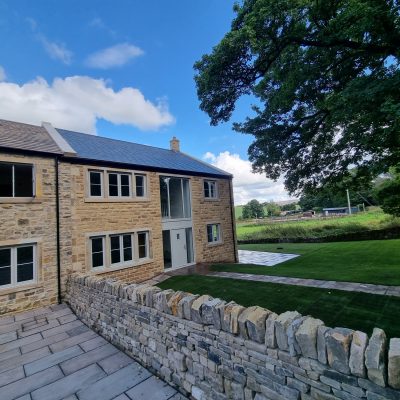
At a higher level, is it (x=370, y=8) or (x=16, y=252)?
(x=370, y=8)

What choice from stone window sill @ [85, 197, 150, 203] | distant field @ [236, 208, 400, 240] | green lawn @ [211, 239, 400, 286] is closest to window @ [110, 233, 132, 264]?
stone window sill @ [85, 197, 150, 203]

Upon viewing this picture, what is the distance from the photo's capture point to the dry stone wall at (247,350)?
2592mm

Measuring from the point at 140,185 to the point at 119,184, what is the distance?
145 cm

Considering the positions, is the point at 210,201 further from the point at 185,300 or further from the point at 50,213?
the point at 185,300

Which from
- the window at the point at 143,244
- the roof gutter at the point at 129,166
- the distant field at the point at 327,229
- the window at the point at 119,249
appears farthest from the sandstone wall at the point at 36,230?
the distant field at the point at 327,229

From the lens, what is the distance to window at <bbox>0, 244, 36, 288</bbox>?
380 inches

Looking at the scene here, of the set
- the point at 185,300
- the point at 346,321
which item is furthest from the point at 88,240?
the point at 346,321

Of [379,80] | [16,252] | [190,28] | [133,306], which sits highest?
[190,28]

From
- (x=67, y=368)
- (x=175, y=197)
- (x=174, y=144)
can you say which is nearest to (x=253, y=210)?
(x=174, y=144)

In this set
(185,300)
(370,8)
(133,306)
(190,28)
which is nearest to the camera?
(185,300)

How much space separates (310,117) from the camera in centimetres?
1248

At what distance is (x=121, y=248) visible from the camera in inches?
504

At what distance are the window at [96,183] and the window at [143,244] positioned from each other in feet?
10.7

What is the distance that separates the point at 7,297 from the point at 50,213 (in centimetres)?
365
